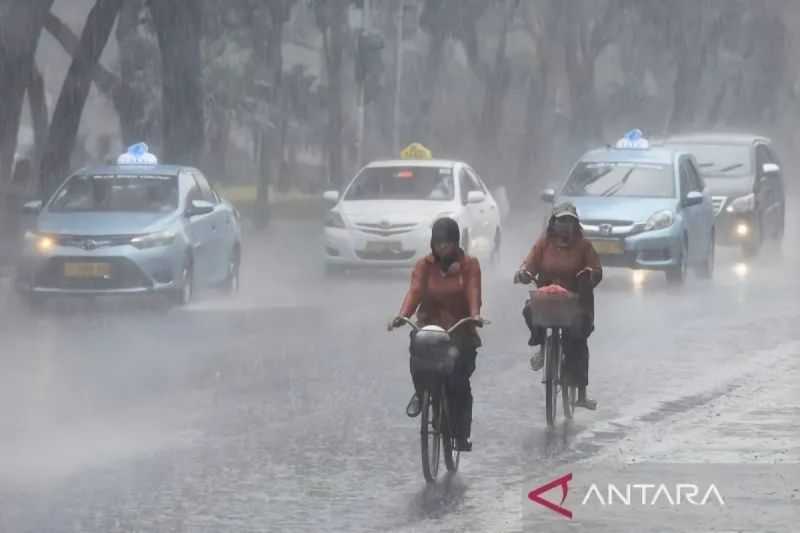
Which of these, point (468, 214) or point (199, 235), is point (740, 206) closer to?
point (468, 214)

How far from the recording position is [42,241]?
23219mm

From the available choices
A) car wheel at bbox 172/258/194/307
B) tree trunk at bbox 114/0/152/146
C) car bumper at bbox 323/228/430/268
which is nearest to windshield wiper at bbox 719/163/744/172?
car bumper at bbox 323/228/430/268

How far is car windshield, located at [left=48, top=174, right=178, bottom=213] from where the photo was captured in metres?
24.2

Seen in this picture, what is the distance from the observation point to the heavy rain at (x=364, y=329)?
11.6 meters

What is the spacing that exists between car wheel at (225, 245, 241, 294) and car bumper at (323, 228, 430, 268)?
2.28 meters

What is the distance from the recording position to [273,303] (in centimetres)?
2512

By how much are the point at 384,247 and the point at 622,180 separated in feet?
9.71

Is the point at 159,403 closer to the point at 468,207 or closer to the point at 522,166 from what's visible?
the point at 468,207

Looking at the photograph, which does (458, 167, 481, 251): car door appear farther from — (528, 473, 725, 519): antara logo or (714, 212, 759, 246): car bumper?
(528, 473, 725, 519): antara logo

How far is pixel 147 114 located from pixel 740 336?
29450mm

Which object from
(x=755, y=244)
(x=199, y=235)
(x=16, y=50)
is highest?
(x=16, y=50)

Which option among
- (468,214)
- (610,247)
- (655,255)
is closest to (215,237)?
(610,247)

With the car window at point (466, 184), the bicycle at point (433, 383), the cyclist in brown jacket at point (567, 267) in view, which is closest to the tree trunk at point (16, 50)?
the car window at point (466, 184)

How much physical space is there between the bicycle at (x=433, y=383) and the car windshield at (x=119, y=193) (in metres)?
12.6
